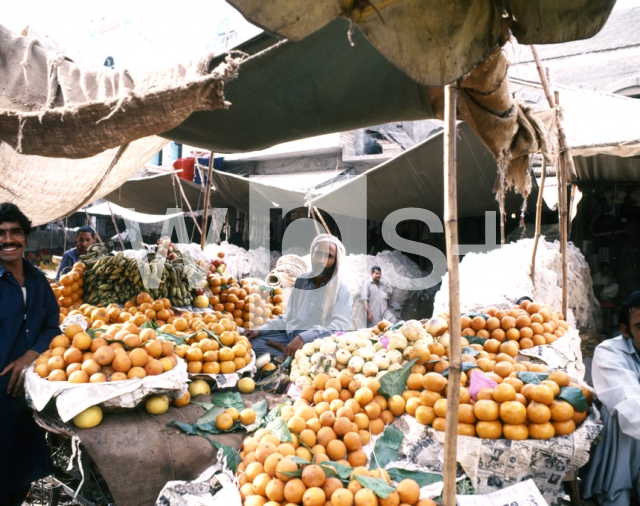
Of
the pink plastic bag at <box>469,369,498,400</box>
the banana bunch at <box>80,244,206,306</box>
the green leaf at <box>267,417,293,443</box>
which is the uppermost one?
the banana bunch at <box>80,244,206,306</box>

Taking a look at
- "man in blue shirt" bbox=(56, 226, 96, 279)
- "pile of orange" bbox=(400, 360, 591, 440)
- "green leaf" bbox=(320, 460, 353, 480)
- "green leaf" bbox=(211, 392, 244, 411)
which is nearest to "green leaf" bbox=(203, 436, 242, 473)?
"green leaf" bbox=(211, 392, 244, 411)

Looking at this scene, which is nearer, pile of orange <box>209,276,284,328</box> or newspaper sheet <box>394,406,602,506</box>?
newspaper sheet <box>394,406,602,506</box>

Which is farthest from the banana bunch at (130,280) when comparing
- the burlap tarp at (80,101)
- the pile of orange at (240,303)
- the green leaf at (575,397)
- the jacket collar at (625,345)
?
the jacket collar at (625,345)

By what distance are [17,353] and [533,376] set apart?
2.99 metres

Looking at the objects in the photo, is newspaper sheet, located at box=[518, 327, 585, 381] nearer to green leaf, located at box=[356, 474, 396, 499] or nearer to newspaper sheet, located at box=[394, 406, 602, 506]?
newspaper sheet, located at box=[394, 406, 602, 506]

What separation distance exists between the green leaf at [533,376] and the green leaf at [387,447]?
753 millimetres

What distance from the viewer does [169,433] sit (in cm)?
226

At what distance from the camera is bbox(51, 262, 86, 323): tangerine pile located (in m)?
3.91

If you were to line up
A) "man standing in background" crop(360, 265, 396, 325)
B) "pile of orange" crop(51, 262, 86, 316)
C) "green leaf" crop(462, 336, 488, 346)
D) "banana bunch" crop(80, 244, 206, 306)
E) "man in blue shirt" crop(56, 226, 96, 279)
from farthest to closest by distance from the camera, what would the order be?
"man standing in background" crop(360, 265, 396, 325)
"man in blue shirt" crop(56, 226, 96, 279)
"banana bunch" crop(80, 244, 206, 306)
"pile of orange" crop(51, 262, 86, 316)
"green leaf" crop(462, 336, 488, 346)

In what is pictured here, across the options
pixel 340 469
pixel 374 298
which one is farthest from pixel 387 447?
pixel 374 298

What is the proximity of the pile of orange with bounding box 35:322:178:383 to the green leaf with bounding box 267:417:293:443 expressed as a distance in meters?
0.75

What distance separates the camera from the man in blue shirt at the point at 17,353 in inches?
93.4

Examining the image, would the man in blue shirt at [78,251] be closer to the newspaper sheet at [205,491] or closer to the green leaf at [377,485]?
the newspaper sheet at [205,491]

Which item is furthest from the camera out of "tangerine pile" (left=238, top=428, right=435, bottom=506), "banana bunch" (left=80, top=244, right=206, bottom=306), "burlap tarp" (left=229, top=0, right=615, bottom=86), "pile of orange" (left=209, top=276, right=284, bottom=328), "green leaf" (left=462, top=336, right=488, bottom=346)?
"pile of orange" (left=209, top=276, right=284, bottom=328)
